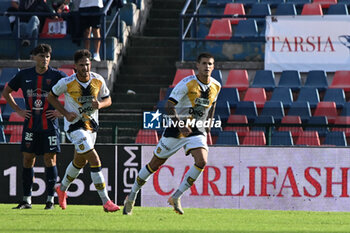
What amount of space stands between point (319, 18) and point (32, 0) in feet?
19.5

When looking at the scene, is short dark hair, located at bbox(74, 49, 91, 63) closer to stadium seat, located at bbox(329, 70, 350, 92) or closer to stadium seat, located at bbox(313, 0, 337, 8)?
stadium seat, located at bbox(329, 70, 350, 92)

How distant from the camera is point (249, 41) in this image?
18.3 m

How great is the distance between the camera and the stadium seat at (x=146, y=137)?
14617 millimetres

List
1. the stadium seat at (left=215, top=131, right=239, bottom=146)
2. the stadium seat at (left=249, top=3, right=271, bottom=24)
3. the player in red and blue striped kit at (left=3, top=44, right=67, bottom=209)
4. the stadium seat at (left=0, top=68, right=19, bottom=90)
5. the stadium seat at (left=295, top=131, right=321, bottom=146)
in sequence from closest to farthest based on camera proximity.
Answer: the player in red and blue striped kit at (left=3, top=44, right=67, bottom=209), the stadium seat at (left=295, top=131, right=321, bottom=146), the stadium seat at (left=215, top=131, right=239, bottom=146), the stadium seat at (left=0, top=68, right=19, bottom=90), the stadium seat at (left=249, top=3, right=271, bottom=24)

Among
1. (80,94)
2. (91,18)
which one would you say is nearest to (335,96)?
(91,18)

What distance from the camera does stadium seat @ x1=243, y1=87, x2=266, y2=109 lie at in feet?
55.9

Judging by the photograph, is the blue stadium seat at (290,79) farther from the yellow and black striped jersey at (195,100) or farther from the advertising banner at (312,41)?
the yellow and black striped jersey at (195,100)

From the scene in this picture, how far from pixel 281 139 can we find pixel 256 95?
2.71 m

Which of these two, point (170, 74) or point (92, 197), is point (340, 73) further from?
point (92, 197)

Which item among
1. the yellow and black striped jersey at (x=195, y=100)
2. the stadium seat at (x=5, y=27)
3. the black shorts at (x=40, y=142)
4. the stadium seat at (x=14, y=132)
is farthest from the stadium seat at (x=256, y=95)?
the black shorts at (x=40, y=142)

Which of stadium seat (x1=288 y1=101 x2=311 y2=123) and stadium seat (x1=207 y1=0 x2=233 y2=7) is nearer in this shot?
stadium seat (x1=288 y1=101 x2=311 y2=123)

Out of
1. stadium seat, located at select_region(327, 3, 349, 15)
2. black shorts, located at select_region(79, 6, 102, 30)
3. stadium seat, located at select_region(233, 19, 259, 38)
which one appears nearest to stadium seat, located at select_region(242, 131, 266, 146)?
stadium seat, located at select_region(233, 19, 259, 38)

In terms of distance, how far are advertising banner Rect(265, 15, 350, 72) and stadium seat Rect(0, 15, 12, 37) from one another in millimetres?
5549

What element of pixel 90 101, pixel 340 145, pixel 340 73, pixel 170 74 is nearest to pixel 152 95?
pixel 170 74
